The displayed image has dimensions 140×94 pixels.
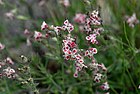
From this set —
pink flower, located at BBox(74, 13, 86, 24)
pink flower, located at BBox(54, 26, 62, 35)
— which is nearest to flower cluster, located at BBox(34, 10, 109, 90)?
pink flower, located at BBox(54, 26, 62, 35)

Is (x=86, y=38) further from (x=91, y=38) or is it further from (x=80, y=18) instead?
(x=80, y=18)

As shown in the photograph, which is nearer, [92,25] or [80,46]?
[92,25]

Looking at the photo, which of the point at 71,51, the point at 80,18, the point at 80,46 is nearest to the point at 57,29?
the point at 71,51

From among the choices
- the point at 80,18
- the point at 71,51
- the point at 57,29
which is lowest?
the point at 71,51

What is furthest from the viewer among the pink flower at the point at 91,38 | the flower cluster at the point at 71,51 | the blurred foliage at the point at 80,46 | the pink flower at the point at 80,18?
the pink flower at the point at 80,18

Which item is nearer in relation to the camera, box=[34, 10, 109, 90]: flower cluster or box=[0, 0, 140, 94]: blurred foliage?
box=[34, 10, 109, 90]: flower cluster

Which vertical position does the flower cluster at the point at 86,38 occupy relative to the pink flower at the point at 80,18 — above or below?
below

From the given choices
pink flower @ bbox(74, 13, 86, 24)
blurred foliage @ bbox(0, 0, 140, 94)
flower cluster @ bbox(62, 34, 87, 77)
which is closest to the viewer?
flower cluster @ bbox(62, 34, 87, 77)

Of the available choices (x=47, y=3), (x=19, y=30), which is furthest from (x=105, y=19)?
(x=19, y=30)

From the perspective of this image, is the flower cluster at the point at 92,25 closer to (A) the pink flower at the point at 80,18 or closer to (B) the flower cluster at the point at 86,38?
(B) the flower cluster at the point at 86,38

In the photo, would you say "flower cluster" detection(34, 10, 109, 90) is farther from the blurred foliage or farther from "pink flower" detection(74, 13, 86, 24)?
"pink flower" detection(74, 13, 86, 24)

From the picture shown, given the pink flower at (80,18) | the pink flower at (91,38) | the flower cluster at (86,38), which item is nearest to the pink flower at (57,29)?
the flower cluster at (86,38)
